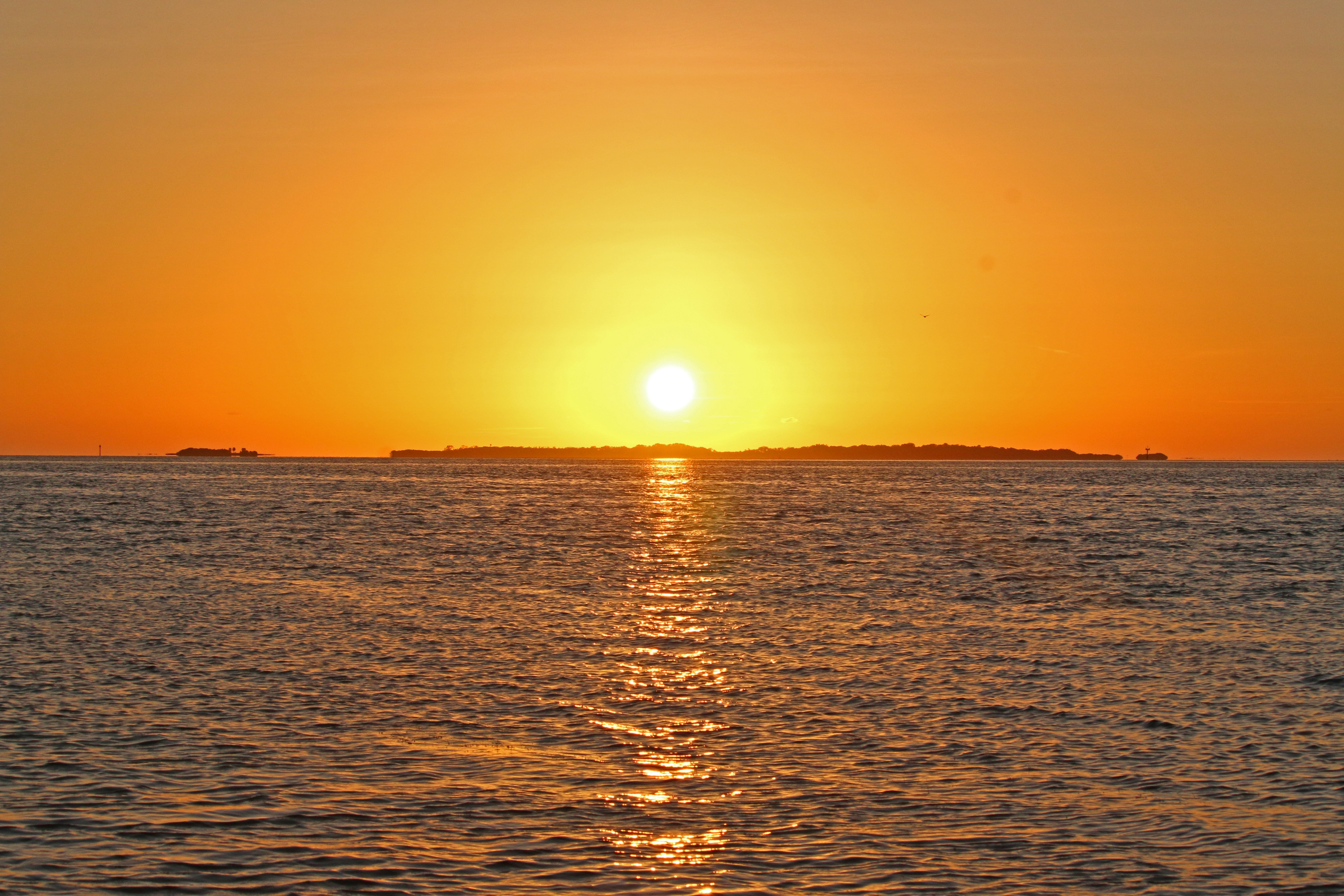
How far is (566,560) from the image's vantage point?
192 feet

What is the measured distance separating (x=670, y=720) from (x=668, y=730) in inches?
34.5

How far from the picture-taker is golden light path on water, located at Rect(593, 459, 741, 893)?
15086 millimetres

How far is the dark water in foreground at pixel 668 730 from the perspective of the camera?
1440 cm

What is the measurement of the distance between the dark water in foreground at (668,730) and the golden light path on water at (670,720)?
8cm

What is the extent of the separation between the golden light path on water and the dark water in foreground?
0.08m

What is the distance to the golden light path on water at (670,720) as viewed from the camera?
594 inches

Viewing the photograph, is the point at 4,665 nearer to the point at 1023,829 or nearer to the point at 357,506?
the point at 1023,829

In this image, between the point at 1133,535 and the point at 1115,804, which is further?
the point at 1133,535

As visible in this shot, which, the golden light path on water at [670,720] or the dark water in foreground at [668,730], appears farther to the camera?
the golden light path on water at [670,720]

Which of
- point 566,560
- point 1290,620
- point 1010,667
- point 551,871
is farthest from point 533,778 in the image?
point 566,560

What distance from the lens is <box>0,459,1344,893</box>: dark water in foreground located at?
47.2 ft

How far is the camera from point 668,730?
2127 centimetres

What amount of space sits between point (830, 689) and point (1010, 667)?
18.8ft

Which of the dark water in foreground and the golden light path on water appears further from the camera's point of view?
the golden light path on water
